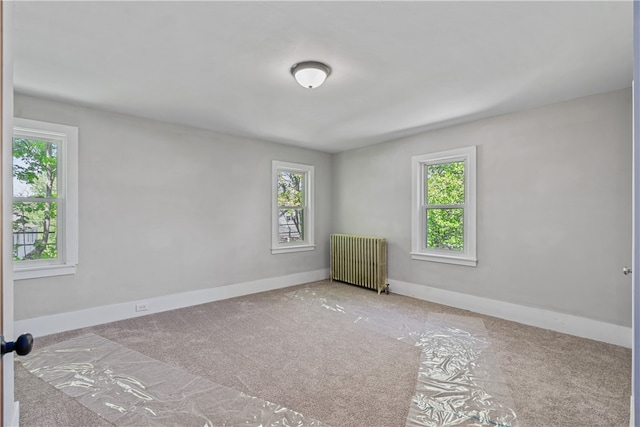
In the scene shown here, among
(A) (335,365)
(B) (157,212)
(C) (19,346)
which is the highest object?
(B) (157,212)

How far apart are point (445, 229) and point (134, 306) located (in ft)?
13.6

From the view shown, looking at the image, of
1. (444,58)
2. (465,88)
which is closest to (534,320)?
(465,88)

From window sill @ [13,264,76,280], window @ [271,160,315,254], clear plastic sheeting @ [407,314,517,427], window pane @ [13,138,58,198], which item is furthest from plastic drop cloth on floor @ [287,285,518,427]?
window pane @ [13,138,58,198]

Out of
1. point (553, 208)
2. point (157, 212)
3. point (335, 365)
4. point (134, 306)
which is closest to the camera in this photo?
point (335, 365)

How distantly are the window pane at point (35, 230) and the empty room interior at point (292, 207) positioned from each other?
0.02 metres

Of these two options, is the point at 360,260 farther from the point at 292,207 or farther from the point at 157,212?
the point at 157,212

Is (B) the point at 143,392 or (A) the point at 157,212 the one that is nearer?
(B) the point at 143,392

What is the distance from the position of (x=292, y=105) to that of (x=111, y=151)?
2.19 m

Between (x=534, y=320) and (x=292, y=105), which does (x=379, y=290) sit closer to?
(x=534, y=320)

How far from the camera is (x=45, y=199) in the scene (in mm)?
3359

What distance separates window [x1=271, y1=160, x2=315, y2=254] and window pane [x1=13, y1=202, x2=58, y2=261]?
2.79 metres

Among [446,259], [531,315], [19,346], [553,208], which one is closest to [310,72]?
A: [19,346]

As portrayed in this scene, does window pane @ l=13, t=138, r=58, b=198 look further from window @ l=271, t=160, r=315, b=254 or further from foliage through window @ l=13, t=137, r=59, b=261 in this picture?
window @ l=271, t=160, r=315, b=254

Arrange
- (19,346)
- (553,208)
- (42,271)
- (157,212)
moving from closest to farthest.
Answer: (19,346), (42,271), (553,208), (157,212)
